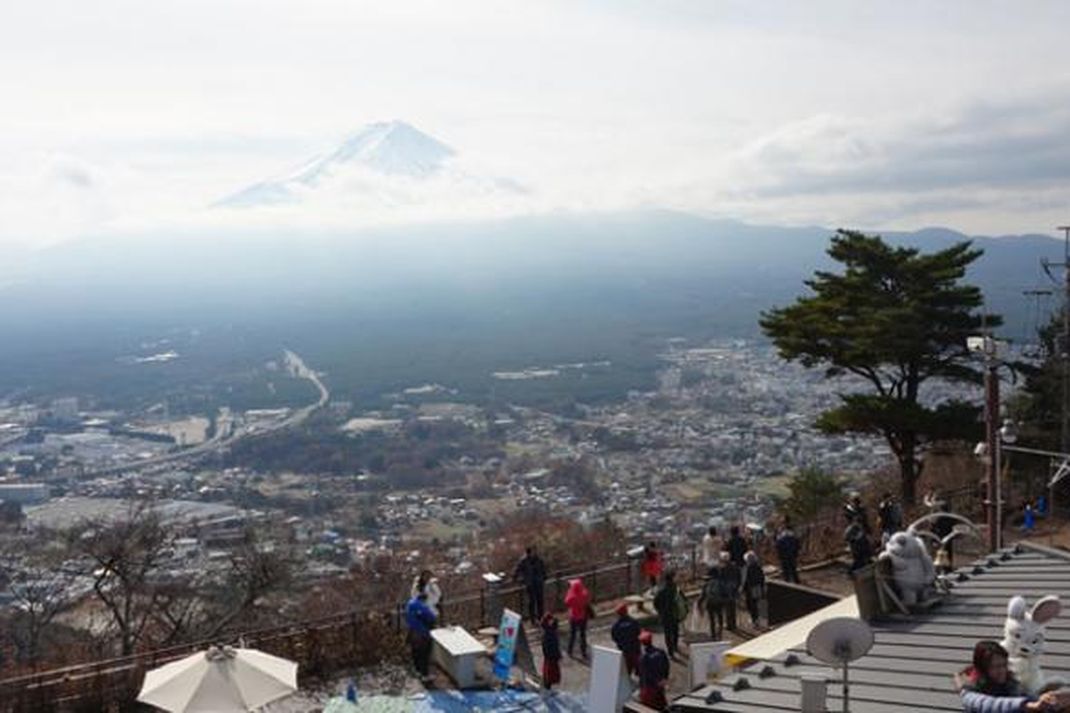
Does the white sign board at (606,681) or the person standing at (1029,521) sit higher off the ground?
the white sign board at (606,681)

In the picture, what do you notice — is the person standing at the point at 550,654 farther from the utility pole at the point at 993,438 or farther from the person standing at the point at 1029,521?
the person standing at the point at 1029,521

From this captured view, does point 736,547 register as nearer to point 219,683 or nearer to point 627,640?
point 627,640

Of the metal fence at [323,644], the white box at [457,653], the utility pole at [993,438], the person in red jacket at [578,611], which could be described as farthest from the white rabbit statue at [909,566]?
the metal fence at [323,644]

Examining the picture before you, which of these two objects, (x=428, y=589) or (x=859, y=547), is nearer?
(x=428, y=589)

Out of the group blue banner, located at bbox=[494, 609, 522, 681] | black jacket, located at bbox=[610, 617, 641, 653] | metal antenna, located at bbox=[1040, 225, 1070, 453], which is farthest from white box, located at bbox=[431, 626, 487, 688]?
metal antenna, located at bbox=[1040, 225, 1070, 453]

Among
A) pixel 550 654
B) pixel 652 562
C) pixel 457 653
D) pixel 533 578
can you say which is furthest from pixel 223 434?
pixel 550 654

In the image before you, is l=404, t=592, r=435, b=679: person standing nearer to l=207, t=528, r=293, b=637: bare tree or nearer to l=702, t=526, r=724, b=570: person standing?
l=702, t=526, r=724, b=570: person standing

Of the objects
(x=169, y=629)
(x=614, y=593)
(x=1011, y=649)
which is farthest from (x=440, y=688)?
(x=1011, y=649)
